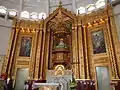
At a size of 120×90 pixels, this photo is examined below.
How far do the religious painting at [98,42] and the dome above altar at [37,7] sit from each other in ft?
10.4

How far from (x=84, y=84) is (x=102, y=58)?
8.87 ft

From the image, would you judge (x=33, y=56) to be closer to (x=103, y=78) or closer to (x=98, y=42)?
(x=98, y=42)

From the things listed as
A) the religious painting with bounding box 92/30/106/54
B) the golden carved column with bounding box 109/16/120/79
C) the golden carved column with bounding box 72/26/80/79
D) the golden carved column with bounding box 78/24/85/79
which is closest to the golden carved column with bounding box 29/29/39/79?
the golden carved column with bounding box 72/26/80/79

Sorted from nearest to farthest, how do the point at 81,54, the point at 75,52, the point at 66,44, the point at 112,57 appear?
the point at 112,57
the point at 81,54
the point at 75,52
the point at 66,44

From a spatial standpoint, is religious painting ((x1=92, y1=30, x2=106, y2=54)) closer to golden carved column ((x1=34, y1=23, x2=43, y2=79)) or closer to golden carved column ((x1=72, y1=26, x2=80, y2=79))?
golden carved column ((x1=72, y1=26, x2=80, y2=79))

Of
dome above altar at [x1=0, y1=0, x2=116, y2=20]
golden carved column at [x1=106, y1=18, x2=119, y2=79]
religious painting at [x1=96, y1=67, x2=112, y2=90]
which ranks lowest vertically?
religious painting at [x1=96, y1=67, x2=112, y2=90]

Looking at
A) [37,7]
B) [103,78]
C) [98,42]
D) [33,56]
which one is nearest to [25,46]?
[33,56]

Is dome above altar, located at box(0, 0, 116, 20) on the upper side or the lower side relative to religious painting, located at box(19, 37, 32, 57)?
upper

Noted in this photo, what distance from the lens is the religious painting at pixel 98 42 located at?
12479 mm

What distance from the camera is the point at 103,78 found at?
12750 mm

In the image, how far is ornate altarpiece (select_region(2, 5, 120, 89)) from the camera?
12.1 m

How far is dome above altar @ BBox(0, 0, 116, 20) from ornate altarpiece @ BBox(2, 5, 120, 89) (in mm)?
1408

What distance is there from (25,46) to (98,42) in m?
7.45

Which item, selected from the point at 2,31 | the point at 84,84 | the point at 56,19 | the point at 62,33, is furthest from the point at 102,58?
the point at 2,31
